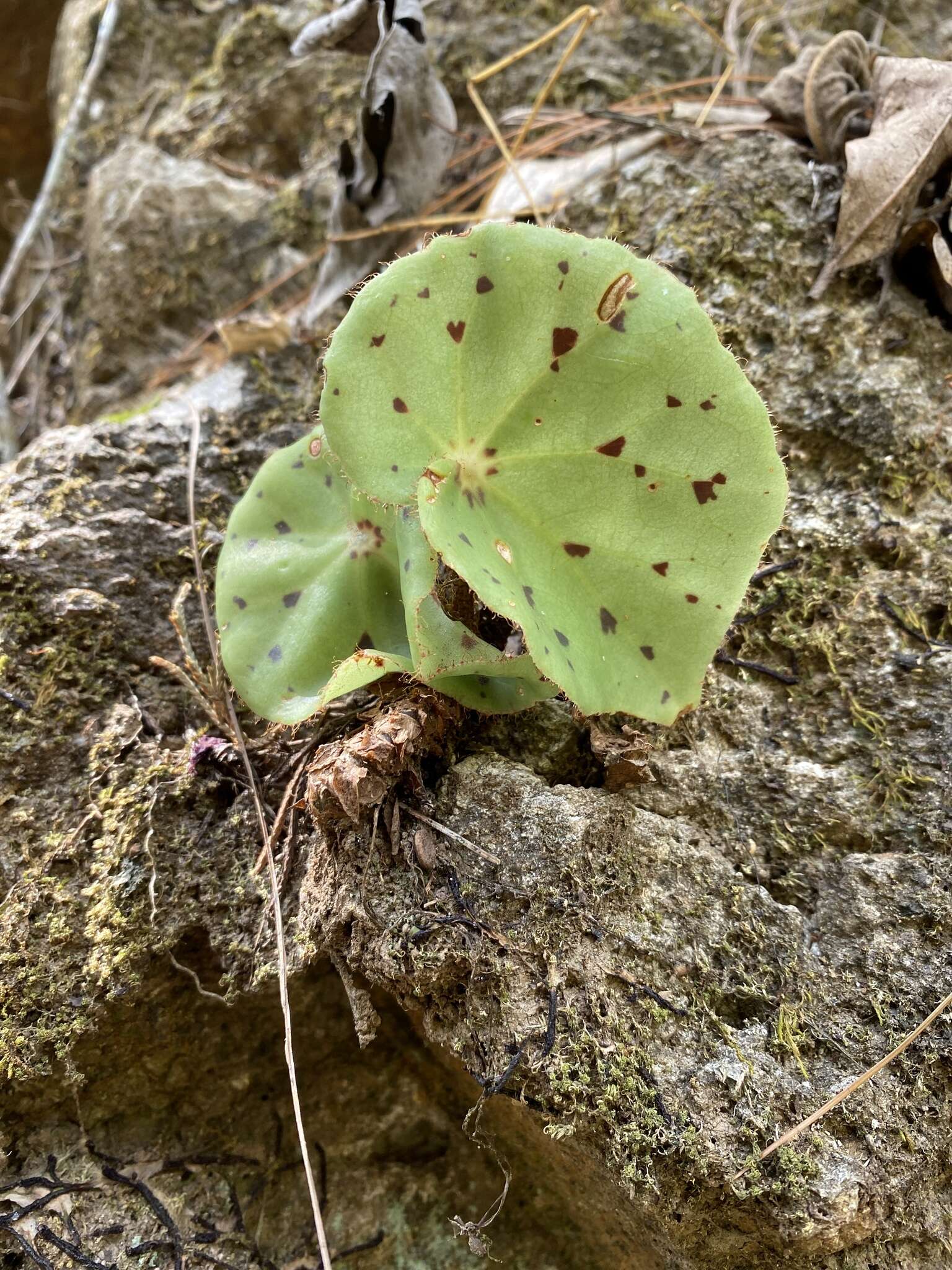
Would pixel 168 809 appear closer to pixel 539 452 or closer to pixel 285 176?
pixel 539 452

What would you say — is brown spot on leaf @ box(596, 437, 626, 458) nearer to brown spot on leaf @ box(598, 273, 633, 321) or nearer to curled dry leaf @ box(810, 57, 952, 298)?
brown spot on leaf @ box(598, 273, 633, 321)

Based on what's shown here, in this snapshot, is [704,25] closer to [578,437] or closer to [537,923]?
[578,437]

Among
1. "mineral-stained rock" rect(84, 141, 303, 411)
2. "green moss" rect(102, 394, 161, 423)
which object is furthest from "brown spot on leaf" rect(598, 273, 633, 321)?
"mineral-stained rock" rect(84, 141, 303, 411)

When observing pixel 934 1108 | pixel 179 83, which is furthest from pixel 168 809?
pixel 179 83

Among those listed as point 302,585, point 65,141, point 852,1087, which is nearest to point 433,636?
point 302,585

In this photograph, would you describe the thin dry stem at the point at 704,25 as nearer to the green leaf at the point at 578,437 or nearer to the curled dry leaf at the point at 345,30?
the curled dry leaf at the point at 345,30

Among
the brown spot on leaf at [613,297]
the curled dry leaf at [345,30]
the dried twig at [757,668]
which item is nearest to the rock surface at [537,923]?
the dried twig at [757,668]
